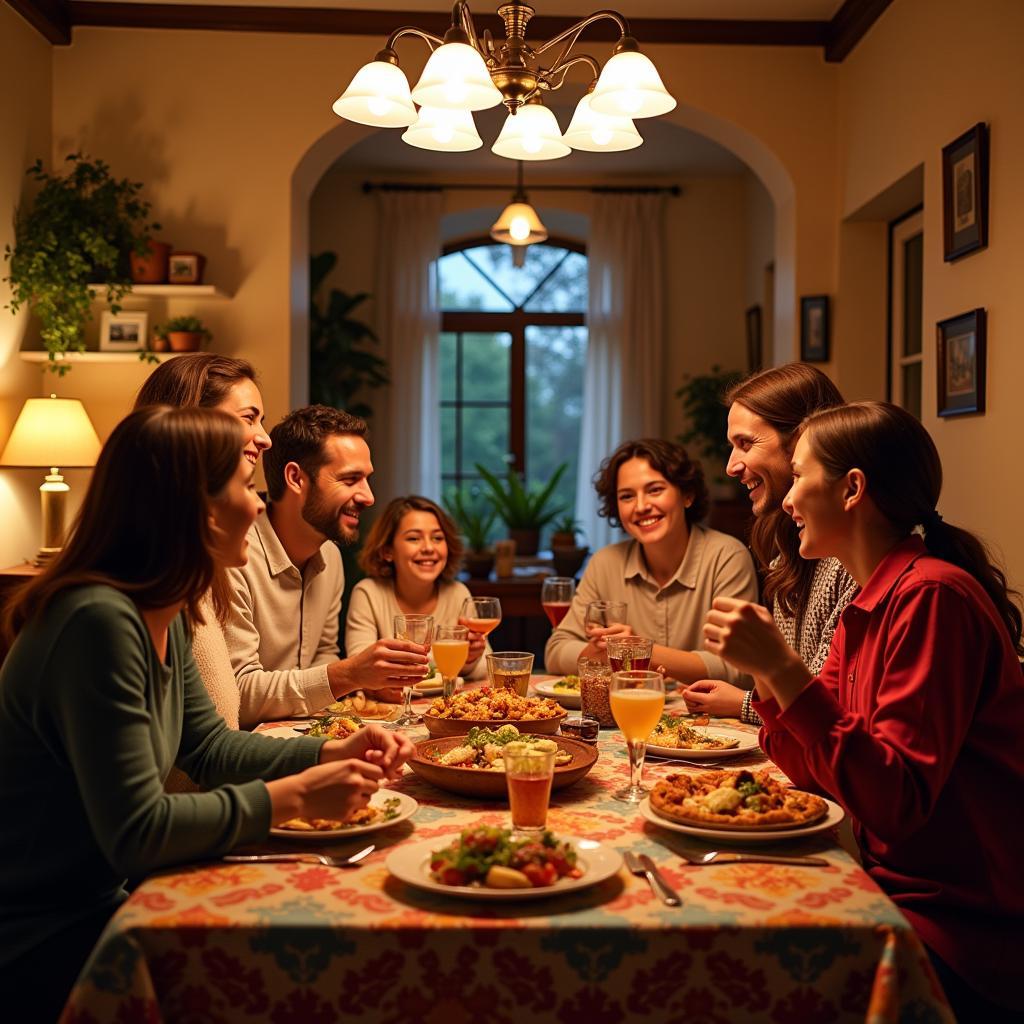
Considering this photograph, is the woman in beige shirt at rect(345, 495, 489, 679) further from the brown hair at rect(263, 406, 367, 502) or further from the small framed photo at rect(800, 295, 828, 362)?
the small framed photo at rect(800, 295, 828, 362)

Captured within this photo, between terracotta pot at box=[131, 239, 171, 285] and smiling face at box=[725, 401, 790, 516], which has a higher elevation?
terracotta pot at box=[131, 239, 171, 285]

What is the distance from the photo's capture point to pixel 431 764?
1665 mm

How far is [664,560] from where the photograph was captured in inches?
127

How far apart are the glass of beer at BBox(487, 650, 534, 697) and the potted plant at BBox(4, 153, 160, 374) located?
2.74 metres

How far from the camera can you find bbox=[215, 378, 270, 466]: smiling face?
2.49 metres

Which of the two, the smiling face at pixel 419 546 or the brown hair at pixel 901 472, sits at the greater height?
the brown hair at pixel 901 472

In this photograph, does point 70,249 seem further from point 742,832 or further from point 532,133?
point 742,832

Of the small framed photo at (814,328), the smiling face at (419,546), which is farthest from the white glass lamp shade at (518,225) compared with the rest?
the smiling face at (419,546)

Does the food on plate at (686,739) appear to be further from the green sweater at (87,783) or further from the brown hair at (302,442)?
the brown hair at (302,442)

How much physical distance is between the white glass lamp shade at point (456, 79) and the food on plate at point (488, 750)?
4.12ft

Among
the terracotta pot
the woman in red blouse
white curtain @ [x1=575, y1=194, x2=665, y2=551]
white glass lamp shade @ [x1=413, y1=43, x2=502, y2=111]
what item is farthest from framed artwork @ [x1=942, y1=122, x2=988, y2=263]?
white curtain @ [x1=575, y1=194, x2=665, y2=551]

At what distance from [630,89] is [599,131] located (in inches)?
11.4

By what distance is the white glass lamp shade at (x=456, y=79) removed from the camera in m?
2.17

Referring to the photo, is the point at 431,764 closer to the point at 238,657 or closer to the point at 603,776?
the point at 603,776
